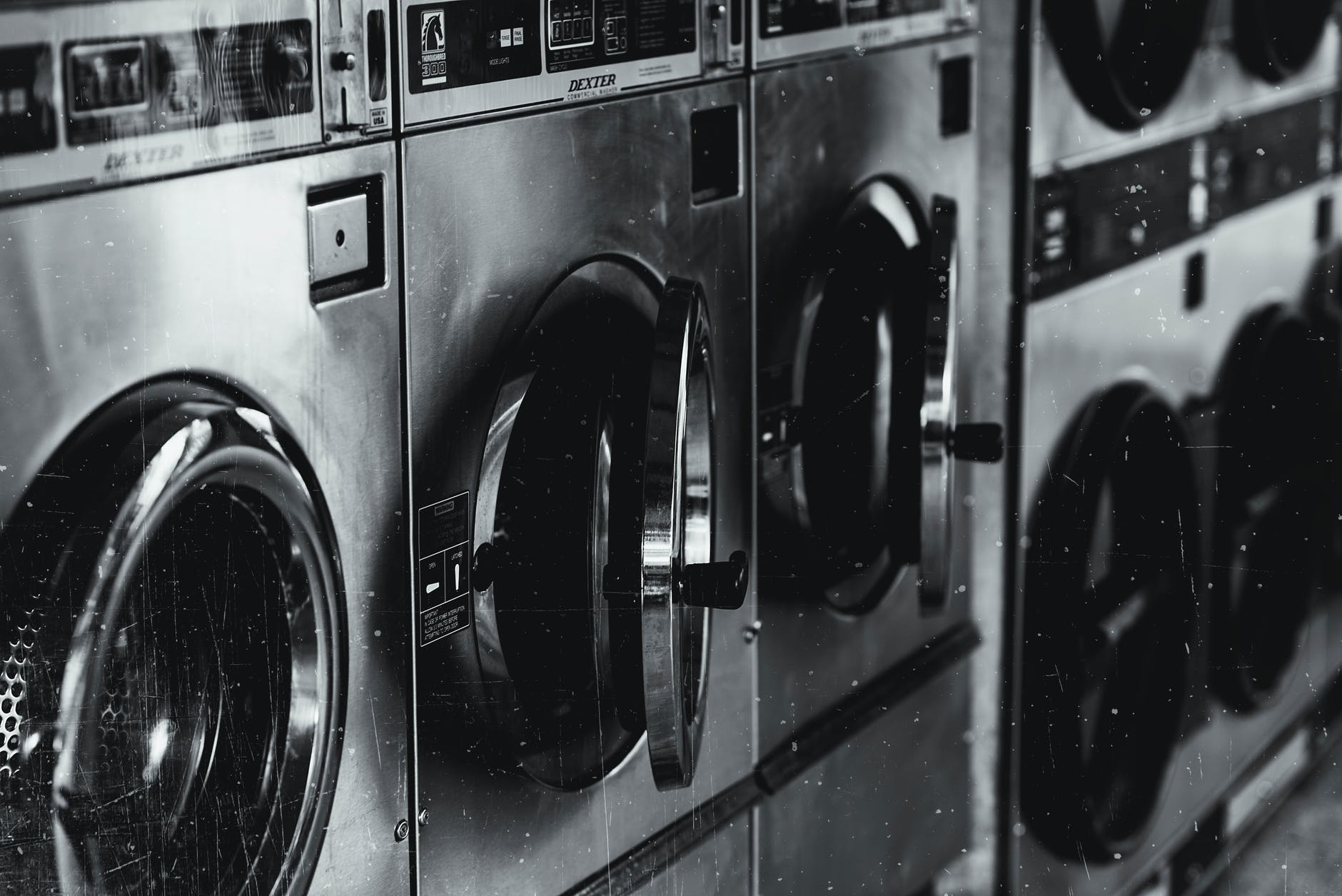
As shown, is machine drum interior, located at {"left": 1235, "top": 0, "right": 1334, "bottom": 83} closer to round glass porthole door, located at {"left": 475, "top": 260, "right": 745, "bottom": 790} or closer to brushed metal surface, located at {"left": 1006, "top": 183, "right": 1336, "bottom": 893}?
brushed metal surface, located at {"left": 1006, "top": 183, "right": 1336, "bottom": 893}

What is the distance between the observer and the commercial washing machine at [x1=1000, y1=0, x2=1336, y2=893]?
78.5 inches

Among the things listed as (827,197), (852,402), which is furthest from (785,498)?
(827,197)

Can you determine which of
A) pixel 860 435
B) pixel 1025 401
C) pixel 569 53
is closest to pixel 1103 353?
pixel 1025 401

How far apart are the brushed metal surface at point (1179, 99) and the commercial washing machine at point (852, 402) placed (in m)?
0.10

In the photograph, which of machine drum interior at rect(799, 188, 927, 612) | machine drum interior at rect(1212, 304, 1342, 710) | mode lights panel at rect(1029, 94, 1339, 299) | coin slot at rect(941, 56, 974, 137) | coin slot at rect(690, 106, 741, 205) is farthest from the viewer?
machine drum interior at rect(1212, 304, 1342, 710)

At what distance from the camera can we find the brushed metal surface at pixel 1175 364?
6.66 ft

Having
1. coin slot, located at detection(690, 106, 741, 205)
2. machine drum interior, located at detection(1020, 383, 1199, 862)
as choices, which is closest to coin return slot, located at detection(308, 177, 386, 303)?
coin slot, located at detection(690, 106, 741, 205)

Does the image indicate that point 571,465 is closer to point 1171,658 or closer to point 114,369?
point 114,369

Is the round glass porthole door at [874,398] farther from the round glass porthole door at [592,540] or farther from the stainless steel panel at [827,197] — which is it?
the round glass porthole door at [592,540]

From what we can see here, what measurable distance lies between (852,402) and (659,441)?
0.60m

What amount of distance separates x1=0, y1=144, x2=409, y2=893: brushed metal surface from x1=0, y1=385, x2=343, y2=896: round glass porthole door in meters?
0.02

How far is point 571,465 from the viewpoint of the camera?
1255mm

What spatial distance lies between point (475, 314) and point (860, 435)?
2.11 ft

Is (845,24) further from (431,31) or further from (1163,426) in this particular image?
(1163,426)
